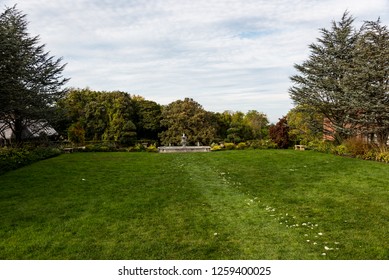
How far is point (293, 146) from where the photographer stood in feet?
79.9

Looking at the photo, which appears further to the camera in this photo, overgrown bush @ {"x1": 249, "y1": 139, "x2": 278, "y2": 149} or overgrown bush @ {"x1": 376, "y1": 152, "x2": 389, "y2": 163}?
A: overgrown bush @ {"x1": 249, "y1": 139, "x2": 278, "y2": 149}

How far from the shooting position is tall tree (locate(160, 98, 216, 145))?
32906 mm

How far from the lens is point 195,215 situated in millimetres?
6824

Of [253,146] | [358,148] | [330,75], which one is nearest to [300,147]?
[253,146]

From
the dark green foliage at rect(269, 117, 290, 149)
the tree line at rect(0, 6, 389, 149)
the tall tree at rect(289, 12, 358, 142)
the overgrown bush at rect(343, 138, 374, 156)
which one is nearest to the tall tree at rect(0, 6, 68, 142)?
the tree line at rect(0, 6, 389, 149)

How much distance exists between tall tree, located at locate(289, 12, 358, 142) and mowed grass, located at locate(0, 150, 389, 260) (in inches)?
388

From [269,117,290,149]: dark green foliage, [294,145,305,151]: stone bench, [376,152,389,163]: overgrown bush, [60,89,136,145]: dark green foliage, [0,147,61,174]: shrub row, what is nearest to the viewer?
[0,147,61,174]: shrub row

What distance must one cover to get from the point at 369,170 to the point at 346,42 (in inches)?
491

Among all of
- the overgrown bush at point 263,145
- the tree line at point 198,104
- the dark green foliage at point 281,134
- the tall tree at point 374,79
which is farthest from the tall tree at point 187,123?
the tall tree at point 374,79

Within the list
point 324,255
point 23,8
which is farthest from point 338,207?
point 23,8

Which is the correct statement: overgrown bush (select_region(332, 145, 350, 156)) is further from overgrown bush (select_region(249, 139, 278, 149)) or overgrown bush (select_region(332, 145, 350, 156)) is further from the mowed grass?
overgrown bush (select_region(249, 139, 278, 149))

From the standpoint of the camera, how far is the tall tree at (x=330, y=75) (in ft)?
69.3

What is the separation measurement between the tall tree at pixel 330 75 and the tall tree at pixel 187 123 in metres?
12.1

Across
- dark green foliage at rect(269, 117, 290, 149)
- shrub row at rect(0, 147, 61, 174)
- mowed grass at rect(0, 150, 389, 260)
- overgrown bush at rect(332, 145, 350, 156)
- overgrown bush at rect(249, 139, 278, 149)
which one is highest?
dark green foliage at rect(269, 117, 290, 149)
